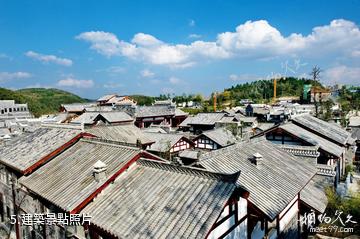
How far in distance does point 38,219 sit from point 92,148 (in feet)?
15.4

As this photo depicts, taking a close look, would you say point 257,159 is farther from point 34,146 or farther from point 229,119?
point 229,119

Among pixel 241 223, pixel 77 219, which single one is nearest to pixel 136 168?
pixel 77 219

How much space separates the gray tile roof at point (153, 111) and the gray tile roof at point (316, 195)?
50.1 metres

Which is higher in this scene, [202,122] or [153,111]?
[153,111]

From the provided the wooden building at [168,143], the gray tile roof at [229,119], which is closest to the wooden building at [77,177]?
the wooden building at [168,143]

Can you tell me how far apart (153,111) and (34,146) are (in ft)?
173

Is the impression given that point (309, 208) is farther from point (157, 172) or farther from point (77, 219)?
point (77, 219)

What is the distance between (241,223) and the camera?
11656mm

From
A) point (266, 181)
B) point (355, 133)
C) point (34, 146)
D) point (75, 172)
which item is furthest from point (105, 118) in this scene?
point (355, 133)

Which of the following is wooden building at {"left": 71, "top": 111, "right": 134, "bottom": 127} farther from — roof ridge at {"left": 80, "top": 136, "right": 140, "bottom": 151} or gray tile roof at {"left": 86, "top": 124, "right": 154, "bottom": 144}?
roof ridge at {"left": 80, "top": 136, "right": 140, "bottom": 151}

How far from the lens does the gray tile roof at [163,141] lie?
34422 mm

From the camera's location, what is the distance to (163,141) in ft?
121

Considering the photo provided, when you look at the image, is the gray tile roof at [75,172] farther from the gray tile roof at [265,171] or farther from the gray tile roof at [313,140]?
the gray tile roof at [313,140]

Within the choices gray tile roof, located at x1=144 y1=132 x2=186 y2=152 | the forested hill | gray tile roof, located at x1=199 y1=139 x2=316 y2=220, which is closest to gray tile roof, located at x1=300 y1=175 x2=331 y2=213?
gray tile roof, located at x1=199 y1=139 x2=316 y2=220
